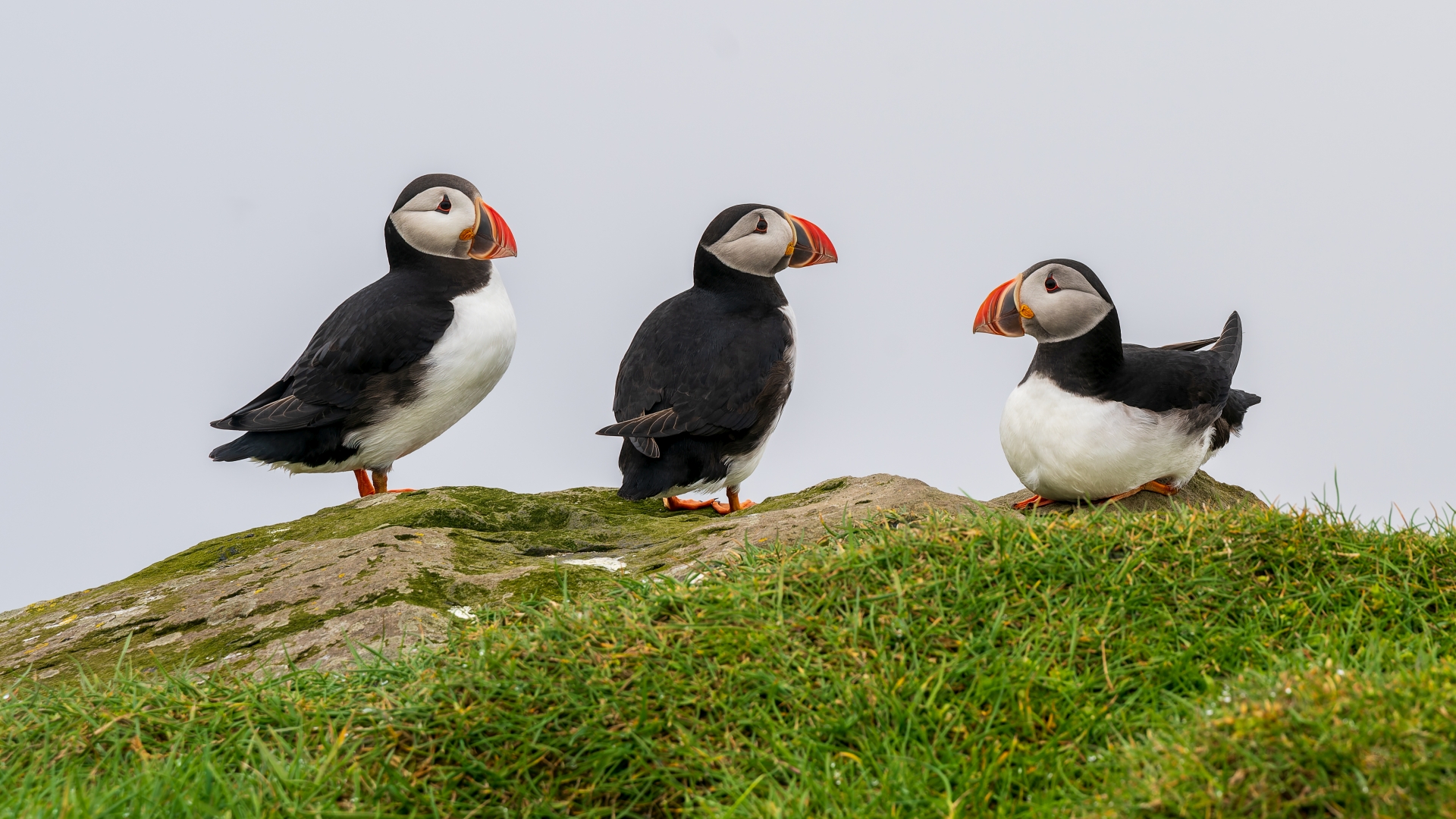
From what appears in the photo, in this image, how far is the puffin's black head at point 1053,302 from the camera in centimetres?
530

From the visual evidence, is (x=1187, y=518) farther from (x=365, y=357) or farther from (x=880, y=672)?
(x=365, y=357)

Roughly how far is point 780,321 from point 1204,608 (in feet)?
12.3

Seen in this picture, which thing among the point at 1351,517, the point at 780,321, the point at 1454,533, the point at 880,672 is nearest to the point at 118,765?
the point at 880,672

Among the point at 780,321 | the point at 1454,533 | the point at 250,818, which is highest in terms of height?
the point at 780,321

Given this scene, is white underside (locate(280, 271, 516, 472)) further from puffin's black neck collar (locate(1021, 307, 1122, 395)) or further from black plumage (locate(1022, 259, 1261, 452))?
puffin's black neck collar (locate(1021, 307, 1122, 395))

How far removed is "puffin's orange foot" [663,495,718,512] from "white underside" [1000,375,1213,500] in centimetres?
185

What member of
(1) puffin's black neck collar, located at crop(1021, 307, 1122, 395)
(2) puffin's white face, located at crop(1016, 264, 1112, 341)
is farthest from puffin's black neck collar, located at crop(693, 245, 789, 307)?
(1) puffin's black neck collar, located at crop(1021, 307, 1122, 395)

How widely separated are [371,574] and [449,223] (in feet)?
9.92

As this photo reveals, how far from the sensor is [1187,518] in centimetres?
357

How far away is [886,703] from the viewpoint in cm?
278

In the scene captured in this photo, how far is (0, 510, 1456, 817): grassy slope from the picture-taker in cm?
241

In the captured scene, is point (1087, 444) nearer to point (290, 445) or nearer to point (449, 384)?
point (449, 384)

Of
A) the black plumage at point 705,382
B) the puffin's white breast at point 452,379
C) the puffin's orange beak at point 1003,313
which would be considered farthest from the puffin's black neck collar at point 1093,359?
the puffin's white breast at point 452,379

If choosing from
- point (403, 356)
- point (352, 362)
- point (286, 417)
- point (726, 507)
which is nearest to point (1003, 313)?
point (726, 507)
